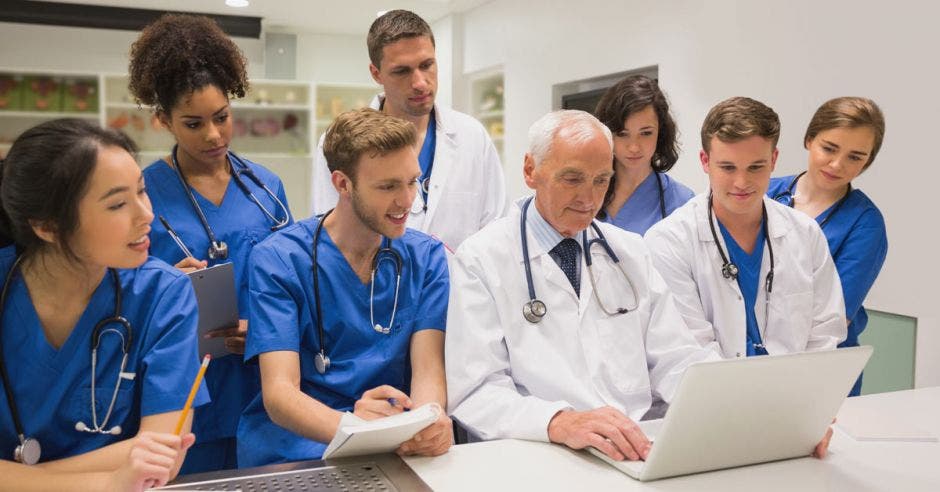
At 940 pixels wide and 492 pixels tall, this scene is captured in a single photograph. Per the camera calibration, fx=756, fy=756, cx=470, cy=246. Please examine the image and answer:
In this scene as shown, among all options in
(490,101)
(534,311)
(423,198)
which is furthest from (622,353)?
(490,101)

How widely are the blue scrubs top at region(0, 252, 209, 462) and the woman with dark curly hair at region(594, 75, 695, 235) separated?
1.59 m

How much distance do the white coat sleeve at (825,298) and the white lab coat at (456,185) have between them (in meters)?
1.01

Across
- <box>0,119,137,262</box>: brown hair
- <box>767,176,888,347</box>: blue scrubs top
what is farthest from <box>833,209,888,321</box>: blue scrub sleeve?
<box>0,119,137,262</box>: brown hair

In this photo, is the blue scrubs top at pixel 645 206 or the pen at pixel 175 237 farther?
the blue scrubs top at pixel 645 206

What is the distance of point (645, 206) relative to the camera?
8.66 feet

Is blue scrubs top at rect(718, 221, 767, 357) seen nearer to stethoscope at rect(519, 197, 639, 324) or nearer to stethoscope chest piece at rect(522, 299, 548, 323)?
stethoscope at rect(519, 197, 639, 324)

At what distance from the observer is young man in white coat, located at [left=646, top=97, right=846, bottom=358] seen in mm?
1996

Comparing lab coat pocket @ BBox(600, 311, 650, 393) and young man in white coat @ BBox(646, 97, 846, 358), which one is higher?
young man in white coat @ BBox(646, 97, 846, 358)

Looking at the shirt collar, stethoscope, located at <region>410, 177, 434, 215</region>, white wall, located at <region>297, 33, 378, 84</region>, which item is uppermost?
white wall, located at <region>297, 33, 378, 84</region>

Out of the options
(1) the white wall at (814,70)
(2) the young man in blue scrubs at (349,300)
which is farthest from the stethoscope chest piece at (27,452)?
(1) the white wall at (814,70)

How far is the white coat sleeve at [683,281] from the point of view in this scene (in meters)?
2.00

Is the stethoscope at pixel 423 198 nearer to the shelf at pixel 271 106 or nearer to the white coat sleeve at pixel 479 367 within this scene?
the white coat sleeve at pixel 479 367

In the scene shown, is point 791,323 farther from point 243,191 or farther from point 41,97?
→ point 41,97

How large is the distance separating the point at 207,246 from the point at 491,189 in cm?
99
